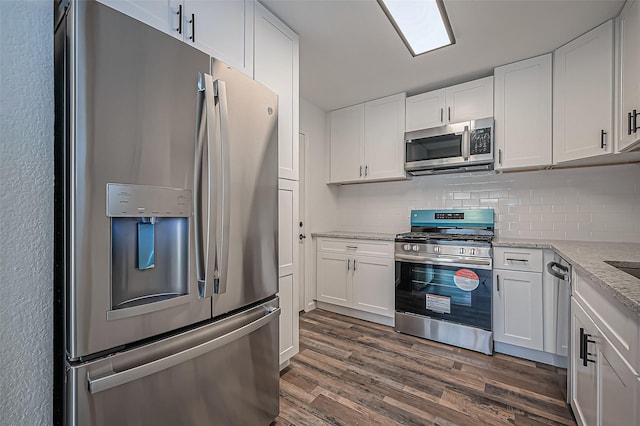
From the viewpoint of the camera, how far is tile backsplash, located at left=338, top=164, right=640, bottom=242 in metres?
2.35

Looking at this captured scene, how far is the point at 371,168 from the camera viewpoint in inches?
132

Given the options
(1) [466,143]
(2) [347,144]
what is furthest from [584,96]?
(2) [347,144]

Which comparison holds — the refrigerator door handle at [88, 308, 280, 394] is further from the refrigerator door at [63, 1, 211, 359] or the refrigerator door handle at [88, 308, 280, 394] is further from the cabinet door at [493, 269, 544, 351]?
the cabinet door at [493, 269, 544, 351]

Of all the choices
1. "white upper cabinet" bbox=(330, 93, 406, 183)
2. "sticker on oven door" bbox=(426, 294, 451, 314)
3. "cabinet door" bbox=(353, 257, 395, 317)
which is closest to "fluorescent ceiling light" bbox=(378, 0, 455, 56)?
"white upper cabinet" bbox=(330, 93, 406, 183)

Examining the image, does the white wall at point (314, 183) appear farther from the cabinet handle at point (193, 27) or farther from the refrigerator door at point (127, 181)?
the refrigerator door at point (127, 181)

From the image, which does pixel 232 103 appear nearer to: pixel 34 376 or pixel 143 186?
pixel 143 186

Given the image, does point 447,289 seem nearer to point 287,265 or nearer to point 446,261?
point 446,261

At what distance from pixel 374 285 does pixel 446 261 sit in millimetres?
812

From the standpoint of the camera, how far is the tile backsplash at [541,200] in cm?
235

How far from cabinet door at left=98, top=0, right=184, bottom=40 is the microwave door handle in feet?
8.14

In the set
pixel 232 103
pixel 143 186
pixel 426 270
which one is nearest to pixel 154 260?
pixel 143 186

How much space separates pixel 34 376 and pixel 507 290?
2923mm

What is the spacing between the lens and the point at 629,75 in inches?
67.1

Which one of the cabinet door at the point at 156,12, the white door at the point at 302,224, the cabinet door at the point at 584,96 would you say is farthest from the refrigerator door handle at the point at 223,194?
the cabinet door at the point at 584,96
